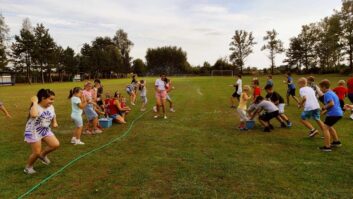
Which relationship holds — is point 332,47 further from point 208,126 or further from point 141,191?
point 141,191

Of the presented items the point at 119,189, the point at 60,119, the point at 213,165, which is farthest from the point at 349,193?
the point at 60,119

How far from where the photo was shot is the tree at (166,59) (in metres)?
118

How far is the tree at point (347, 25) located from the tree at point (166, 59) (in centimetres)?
6515

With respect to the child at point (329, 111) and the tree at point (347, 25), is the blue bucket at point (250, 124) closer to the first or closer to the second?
the child at point (329, 111)

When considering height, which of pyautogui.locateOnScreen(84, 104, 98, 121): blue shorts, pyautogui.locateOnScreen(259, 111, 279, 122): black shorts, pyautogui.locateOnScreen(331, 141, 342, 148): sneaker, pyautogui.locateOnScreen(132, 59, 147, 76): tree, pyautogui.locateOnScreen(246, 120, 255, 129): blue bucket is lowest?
pyautogui.locateOnScreen(331, 141, 342, 148): sneaker

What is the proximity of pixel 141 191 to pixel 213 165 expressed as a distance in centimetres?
193

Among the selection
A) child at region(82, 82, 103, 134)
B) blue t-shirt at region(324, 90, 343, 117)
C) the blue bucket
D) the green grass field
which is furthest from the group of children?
child at region(82, 82, 103, 134)

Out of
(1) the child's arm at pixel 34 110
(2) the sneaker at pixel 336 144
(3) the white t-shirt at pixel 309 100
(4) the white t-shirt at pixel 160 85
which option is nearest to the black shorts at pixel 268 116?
(3) the white t-shirt at pixel 309 100

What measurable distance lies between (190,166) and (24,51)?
65.8 meters

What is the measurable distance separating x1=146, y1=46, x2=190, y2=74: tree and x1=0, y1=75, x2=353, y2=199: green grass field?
10831 cm

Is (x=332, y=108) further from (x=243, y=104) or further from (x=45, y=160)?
(x=45, y=160)

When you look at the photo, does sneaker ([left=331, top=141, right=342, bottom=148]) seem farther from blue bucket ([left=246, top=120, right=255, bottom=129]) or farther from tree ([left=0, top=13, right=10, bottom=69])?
tree ([left=0, top=13, right=10, bottom=69])

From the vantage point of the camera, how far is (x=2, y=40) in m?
58.1

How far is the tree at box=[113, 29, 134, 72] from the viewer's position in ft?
349
